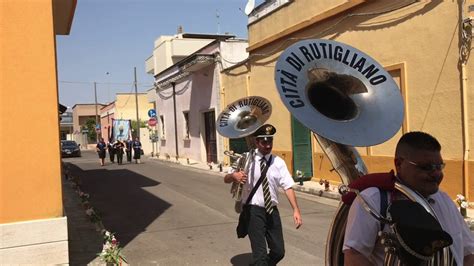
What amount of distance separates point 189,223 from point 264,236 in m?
4.13

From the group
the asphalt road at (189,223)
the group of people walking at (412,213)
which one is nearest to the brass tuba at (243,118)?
the asphalt road at (189,223)

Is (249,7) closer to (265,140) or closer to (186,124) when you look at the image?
(186,124)

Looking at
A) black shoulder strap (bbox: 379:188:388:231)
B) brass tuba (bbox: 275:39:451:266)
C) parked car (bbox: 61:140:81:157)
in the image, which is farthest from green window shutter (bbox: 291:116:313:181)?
parked car (bbox: 61:140:81:157)

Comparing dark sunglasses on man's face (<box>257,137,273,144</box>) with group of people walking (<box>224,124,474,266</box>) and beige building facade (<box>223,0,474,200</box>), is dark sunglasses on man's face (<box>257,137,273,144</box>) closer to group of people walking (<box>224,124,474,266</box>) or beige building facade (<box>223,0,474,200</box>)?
group of people walking (<box>224,124,474,266</box>)

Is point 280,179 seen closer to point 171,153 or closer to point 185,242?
point 185,242

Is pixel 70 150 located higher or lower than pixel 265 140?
lower

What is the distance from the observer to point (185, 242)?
7137 mm

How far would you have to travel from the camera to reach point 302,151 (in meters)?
14.3

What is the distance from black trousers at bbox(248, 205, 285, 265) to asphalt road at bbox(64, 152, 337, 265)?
1346 millimetres

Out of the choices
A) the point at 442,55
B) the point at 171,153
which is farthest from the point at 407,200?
the point at 171,153

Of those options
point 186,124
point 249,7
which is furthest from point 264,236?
point 186,124

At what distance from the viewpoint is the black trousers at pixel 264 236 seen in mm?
4504

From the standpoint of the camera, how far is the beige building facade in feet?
29.1

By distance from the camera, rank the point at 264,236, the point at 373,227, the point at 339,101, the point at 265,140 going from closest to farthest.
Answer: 1. the point at 373,227
2. the point at 339,101
3. the point at 264,236
4. the point at 265,140
